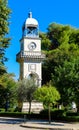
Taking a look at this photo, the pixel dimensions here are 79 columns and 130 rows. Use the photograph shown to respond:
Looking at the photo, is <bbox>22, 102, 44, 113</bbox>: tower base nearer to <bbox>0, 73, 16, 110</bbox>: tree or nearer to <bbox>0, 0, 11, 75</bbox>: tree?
<bbox>0, 73, 16, 110</bbox>: tree

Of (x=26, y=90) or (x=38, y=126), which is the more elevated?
(x=26, y=90)

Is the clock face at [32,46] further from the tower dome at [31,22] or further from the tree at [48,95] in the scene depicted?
the tree at [48,95]

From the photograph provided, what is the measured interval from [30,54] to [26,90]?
36.9ft

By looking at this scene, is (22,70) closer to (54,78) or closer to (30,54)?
(30,54)

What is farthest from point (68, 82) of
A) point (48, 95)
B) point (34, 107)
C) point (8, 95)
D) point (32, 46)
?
point (32, 46)

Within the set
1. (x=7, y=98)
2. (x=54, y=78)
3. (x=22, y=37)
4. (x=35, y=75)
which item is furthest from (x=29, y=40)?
(x=54, y=78)

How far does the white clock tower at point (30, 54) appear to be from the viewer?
6806 cm

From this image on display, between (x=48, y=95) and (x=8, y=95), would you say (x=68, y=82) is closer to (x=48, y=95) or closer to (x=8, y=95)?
(x=48, y=95)

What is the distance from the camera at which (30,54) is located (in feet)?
225

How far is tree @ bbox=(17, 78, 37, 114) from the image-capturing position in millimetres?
58531

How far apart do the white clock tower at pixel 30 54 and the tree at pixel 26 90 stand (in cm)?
761

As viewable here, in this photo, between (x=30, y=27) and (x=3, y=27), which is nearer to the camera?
(x=3, y=27)

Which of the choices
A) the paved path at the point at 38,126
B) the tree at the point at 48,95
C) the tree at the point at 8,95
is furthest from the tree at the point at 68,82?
the tree at the point at 8,95

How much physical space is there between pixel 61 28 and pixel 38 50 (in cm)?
1082
